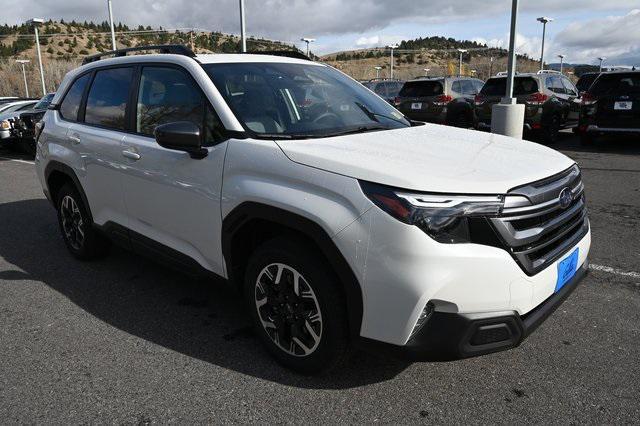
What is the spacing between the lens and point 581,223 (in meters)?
2.99

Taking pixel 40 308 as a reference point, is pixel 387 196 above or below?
above

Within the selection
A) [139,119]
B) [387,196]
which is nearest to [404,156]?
[387,196]

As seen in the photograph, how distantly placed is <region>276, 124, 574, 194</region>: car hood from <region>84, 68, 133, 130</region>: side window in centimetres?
172

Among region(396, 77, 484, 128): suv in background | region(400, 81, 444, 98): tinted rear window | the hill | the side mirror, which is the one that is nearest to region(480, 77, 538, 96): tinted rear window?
region(396, 77, 484, 128): suv in background

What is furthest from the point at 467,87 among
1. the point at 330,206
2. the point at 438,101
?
the point at 330,206

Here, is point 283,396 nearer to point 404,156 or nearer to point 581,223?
point 404,156

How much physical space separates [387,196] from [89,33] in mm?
83032

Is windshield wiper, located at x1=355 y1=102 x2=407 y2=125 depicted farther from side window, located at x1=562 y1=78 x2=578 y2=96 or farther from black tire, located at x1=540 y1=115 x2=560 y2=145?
side window, located at x1=562 y1=78 x2=578 y2=96

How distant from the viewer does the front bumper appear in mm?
2297

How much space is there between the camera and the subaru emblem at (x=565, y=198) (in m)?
2.64

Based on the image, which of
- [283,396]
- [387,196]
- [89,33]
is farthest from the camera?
[89,33]

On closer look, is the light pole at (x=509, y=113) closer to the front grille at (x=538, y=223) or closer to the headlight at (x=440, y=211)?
the front grille at (x=538, y=223)

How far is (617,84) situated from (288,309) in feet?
36.0

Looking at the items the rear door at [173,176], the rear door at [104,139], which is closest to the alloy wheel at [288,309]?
the rear door at [173,176]
